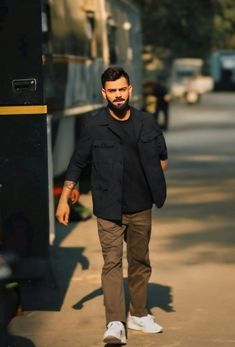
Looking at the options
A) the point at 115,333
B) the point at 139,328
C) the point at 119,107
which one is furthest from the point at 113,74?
the point at 139,328

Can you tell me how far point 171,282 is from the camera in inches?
341

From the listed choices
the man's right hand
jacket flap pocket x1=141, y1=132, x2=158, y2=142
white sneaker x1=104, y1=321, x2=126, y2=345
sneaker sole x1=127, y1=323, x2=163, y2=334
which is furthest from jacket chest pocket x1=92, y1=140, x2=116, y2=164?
sneaker sole x1=127, y1=323, x2=163, y2=334

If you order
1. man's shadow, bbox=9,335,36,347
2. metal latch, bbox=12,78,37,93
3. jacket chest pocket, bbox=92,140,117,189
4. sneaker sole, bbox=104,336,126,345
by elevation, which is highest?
metal latch, bbox=12,78,37,93

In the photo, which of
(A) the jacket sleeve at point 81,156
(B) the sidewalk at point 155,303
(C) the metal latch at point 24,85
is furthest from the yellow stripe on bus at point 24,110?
(B) the sidewalk at point 155,303

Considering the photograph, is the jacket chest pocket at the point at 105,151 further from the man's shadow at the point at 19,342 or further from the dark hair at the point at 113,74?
the man's shadow at the point at 19,342

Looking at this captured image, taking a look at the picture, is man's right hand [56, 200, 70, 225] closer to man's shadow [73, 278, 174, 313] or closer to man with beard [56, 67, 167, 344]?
man with beard [56, 67, 167, 344]

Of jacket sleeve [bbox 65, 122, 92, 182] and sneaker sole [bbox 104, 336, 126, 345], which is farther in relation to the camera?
jacket sleeve [bbox 65, 122, 92, 182]

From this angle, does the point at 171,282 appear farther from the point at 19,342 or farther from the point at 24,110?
the point at 19,342

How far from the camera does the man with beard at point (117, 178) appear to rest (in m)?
6.60

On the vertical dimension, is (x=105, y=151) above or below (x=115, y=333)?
above

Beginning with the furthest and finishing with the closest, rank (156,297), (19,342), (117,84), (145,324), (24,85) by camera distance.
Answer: (156,297), (24,85), (145,324), (19,342), (117,84)

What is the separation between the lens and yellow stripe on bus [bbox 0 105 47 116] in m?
7.58

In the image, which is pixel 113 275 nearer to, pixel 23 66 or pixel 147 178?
pixel 147 178

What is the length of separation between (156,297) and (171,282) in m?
0.56
